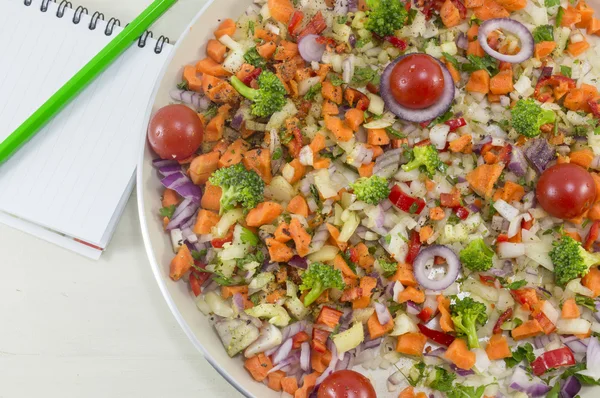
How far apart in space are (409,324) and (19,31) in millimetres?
2015

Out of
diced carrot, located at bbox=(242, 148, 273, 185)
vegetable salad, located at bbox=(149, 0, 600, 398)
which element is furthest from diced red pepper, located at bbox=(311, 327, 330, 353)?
diced carrot, located at bbox=(242, 148, 273, 185)

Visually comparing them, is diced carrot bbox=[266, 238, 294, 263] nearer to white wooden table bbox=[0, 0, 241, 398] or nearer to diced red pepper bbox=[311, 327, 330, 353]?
diced red pepper bbox=[311, 327, 330, 353]

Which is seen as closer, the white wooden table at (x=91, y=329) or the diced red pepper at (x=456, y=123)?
the diced red pepper at (x=456, y=123)

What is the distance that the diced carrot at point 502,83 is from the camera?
240 cm

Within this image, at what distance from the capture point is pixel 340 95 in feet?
7.80

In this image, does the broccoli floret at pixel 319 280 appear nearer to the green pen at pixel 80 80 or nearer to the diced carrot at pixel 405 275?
the diced carrot at pixel 405 275

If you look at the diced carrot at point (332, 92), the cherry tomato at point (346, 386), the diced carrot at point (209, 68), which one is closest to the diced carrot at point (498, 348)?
the cherry tomato at point (346, 386)

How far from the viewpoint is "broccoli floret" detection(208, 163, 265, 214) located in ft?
7.21

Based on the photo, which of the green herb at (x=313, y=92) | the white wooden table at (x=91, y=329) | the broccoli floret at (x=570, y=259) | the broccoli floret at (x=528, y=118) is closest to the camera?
the broccoli floret at (x=570, y=259)

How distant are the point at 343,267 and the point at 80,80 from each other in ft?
4.34

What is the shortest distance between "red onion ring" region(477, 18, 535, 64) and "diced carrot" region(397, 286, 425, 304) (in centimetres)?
94

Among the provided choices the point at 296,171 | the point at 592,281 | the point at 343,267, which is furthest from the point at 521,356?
the point at 296,171

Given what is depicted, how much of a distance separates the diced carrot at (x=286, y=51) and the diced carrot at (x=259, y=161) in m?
0.38

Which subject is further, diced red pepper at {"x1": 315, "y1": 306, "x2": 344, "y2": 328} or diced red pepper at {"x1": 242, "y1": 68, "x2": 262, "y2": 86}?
diced red pepper at {"x1": 242, "y1": 68, "x2": 262, "y2": 86}
